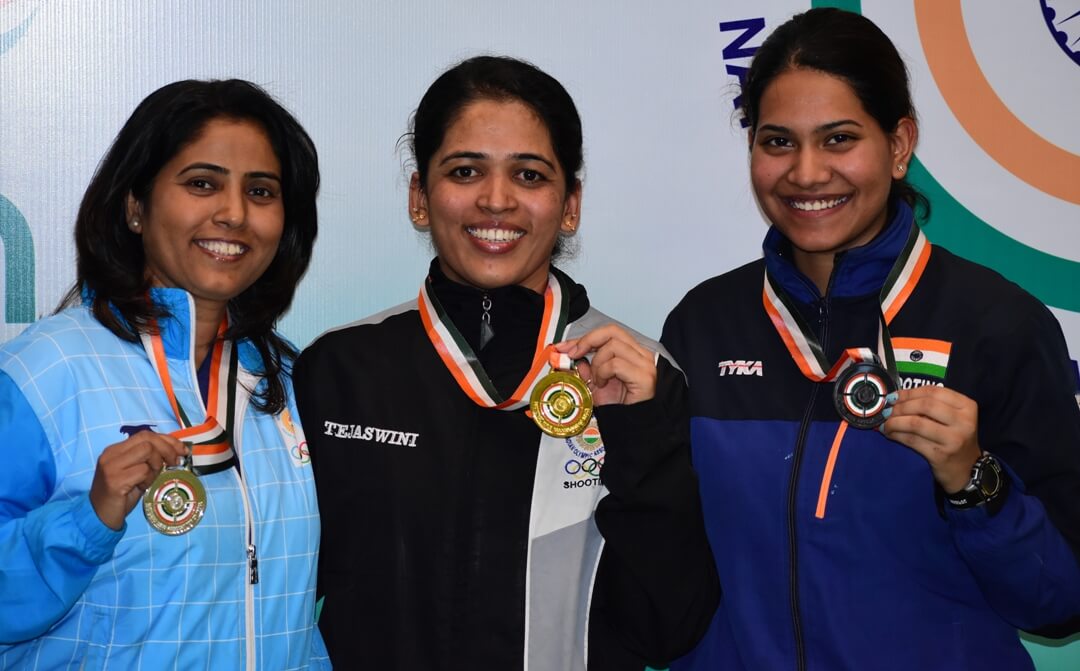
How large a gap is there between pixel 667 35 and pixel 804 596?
66.8 inches

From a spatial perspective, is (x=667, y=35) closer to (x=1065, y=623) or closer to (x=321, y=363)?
(x=321, y=363)

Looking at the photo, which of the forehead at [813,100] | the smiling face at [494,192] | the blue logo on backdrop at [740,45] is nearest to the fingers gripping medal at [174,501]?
the smiling face at [494,192]

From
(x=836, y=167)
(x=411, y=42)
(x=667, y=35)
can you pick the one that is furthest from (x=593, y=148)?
(x=836, y=167)

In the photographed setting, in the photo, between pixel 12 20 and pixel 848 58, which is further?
pixel 12 20

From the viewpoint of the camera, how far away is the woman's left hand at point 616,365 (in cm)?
201

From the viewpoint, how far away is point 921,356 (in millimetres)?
2084

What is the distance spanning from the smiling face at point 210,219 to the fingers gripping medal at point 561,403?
68 cm

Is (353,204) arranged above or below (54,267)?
above

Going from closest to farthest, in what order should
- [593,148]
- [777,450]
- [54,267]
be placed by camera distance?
[777,450], [54,267], [593,148]

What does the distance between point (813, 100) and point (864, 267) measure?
366 millimetres

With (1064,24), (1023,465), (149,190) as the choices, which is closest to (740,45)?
(1064,24)

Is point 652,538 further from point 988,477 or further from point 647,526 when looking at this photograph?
point 988,477

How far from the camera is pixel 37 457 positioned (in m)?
1.79

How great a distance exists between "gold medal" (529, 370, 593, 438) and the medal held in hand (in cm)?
49
